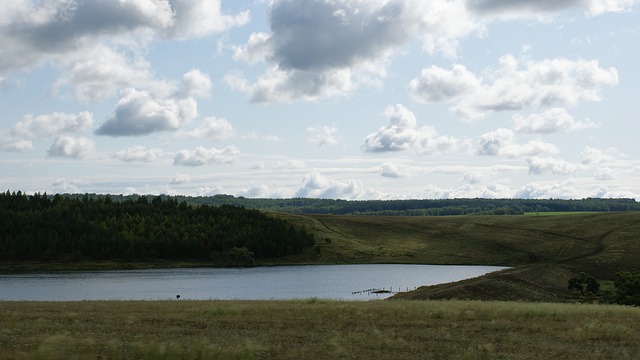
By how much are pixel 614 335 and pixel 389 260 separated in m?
160

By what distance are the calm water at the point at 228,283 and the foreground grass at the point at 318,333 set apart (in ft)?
144

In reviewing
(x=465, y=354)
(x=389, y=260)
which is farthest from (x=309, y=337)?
(x=389, y=260)

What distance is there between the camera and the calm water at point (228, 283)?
98812mm

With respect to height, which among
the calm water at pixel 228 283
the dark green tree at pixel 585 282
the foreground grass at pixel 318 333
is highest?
the foreground grass at pixel 318 333

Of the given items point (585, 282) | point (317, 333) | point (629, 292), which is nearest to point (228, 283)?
point (585, 282)

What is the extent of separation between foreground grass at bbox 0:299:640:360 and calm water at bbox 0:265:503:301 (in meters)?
43.7

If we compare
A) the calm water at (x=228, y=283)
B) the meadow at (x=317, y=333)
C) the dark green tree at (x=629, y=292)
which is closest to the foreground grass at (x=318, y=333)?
the meadow at (x=317, y=333)

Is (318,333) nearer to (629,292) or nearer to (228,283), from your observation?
(629,292)

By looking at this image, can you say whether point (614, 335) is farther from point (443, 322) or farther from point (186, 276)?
point (186, 276)

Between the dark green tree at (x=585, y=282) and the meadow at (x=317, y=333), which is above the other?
the meadow at (x=317, y=333)

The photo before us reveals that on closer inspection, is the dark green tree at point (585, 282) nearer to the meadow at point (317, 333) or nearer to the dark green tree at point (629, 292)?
the dark green tree at point (629, 292)

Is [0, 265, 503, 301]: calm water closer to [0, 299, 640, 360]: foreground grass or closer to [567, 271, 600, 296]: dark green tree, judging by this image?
[567, 271, 600, 296]: dark green tree

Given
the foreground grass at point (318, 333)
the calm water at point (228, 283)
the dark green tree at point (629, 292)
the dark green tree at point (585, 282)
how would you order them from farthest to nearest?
the calm water at point (228, 283) → the dark green tree at point (585, 282) → the dark green tree at point (629, 292) → the foreground grass at point (318, 333)

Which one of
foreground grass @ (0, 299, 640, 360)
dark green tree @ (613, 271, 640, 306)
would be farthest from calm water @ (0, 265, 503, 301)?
foreground grass @ (0, 299, 640, 360)
